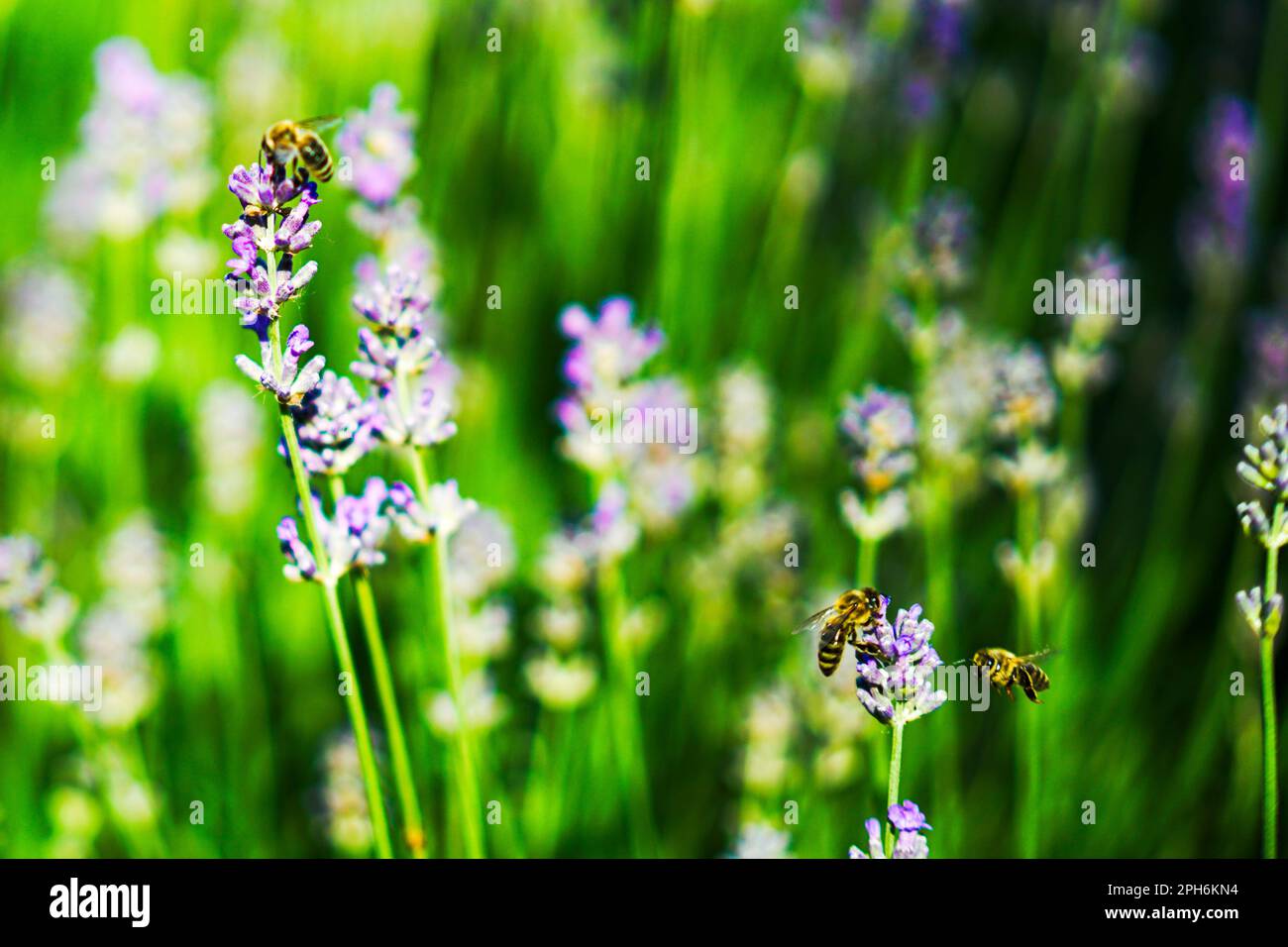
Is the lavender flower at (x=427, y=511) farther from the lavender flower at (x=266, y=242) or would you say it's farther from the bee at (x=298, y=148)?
the bee at (x=298, y=148)

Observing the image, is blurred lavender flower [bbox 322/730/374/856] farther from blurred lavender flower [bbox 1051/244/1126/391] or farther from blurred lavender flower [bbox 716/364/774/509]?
blurred lavender flower [bbox 1051/244/1126/391]

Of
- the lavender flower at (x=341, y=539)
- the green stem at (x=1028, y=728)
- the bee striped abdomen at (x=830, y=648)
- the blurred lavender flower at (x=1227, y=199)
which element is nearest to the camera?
the lavender flower at (x=341, y=539)

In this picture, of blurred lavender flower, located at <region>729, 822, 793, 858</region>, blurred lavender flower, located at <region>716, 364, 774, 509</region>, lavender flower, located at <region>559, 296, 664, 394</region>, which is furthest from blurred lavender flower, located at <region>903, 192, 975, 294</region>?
blurred lavender flower, located at <region>729, 822, 793, 858</region>

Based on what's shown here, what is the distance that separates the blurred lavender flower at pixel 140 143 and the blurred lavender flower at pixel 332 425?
45.8 inches

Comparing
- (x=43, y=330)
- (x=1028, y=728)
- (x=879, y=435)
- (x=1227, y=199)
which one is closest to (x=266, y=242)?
(x=879, y=435)

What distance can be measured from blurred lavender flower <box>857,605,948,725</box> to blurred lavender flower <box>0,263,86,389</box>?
198cm

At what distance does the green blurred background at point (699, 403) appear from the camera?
1917mm

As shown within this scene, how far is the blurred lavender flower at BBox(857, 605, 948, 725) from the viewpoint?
1085 millimetres

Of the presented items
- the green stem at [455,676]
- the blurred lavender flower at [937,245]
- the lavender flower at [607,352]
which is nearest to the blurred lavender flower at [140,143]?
the lavender flower at [607,352]

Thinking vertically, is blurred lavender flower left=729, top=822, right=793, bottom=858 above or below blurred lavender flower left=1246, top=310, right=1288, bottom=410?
below

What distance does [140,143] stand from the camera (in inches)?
83.4

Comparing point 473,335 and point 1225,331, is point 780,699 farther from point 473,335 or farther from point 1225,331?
point 1225,331

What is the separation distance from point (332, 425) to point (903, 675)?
623 millimetres

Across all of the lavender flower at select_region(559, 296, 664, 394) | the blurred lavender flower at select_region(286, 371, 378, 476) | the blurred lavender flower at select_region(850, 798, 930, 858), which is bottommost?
the blurred lavender flower at select_region(850, 798, 930, 858)
